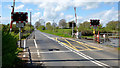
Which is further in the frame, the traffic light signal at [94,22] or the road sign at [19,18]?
the traffic light signal at [94,22]

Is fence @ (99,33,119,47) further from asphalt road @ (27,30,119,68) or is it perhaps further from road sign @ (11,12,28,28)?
road sign @ (11,12,28,28)

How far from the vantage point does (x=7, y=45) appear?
4742mm

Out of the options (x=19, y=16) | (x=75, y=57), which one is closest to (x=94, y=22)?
(x=75, y=57)

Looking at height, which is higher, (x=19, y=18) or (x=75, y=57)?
(x=19, y=18)

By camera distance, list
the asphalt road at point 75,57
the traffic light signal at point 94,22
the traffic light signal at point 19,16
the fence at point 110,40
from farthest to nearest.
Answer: the traffic light signal at point 94,22 → the fence at point 110,40 → the traffic light signal at point 19,16 → the asphalt road at point 75,57

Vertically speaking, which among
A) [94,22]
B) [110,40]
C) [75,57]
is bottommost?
[75,57]

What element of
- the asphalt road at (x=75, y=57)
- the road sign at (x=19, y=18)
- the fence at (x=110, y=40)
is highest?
the road sign at (x=19, y=18)

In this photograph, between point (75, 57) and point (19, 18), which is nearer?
point (75, 57)

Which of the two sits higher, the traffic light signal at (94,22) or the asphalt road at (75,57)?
the traffic light signal at (94,22)

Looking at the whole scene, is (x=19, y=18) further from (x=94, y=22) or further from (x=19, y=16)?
(x=94, y=22)

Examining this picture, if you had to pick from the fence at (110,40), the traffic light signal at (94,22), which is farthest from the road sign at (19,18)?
the traffic light signal at (94,22)

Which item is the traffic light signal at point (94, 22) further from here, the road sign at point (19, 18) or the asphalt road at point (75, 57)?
the road sign at point (19, 18)

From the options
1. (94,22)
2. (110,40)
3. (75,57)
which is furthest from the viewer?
(94,22)

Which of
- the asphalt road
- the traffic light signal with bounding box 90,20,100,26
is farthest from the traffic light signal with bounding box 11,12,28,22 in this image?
the traffic light signal with bounding box 90,20,100,26
